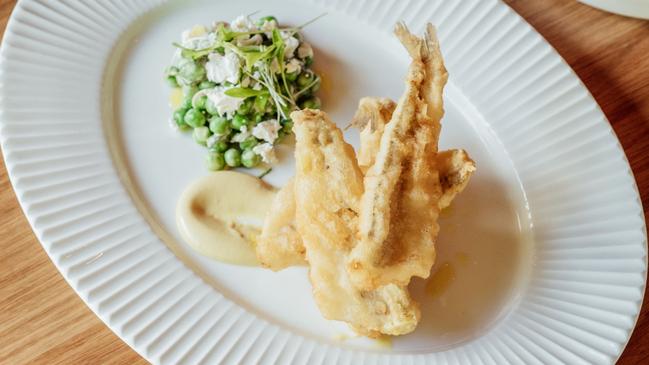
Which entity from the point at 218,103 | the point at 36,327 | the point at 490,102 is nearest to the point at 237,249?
the point at 218,103

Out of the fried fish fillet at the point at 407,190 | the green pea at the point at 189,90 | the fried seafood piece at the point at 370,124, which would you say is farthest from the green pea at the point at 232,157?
the fried fish fillet at the point at 407,190

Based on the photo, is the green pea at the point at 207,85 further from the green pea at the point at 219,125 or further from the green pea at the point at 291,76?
the green pea at the point at 291,76

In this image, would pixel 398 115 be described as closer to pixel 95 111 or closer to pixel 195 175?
pixel 195 175

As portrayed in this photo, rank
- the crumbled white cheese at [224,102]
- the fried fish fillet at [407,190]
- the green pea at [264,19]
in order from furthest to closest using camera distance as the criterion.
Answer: the green pea at [264,19] < the crumbled white cheese at [224,102] < the fried fish fillet at [407,190]

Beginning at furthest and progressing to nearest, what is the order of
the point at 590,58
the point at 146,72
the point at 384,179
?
the point at 590,58, the point at 146,72, the point at 384,179

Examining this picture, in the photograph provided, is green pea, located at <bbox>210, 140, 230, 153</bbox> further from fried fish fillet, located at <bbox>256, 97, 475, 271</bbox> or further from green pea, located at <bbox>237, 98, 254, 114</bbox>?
fried fish fillet, located at <bbox>256, 97, 475, 271</bbox>

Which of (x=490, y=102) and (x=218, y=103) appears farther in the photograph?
(x=490, y=102)
